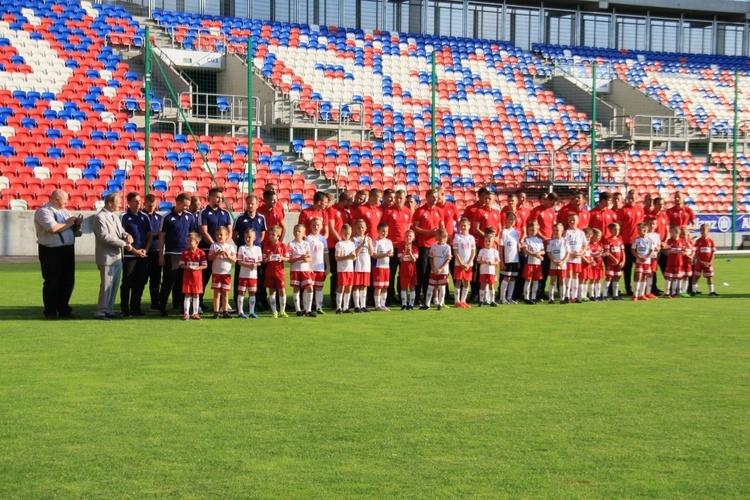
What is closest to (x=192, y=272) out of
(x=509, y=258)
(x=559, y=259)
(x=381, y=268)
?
(x=381, y=268)

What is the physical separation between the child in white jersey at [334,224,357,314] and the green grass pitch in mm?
1637

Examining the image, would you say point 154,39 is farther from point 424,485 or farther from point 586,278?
point 424,485

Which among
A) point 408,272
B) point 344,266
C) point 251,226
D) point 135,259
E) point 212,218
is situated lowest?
point 408,272

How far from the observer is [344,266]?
13.0m

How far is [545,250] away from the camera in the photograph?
48.7 feet

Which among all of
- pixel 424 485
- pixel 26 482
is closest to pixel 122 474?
pixel 26 482

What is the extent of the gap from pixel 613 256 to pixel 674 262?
1.49m

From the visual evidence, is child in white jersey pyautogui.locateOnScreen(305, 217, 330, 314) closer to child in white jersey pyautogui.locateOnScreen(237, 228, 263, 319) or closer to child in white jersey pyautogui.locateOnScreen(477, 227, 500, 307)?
child in white jersey pyautogui.locateOnScreen(237, 228, 263, 319)

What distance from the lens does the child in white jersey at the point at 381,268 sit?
43.6 ft

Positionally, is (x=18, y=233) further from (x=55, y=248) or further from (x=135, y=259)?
(x=55, y=248)

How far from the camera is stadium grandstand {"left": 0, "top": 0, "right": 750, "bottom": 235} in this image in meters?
23.8

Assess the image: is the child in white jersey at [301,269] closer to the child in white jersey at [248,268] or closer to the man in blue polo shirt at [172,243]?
the child in white jersey at [248,268]

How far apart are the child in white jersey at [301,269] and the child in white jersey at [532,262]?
3.77 metres

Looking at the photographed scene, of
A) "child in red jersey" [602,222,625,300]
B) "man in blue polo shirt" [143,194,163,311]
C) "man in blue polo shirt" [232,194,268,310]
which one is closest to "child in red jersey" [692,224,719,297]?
"child in red jersey" [602,222,625,300]
